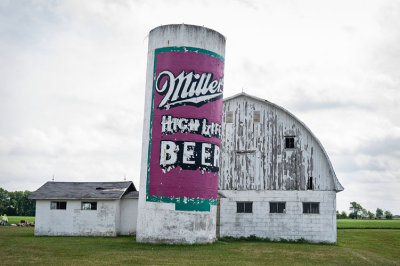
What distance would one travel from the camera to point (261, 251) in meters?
21.5

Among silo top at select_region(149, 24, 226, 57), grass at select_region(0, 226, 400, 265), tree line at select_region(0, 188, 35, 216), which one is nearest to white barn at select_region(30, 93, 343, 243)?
grass at select_region(0, 226, 400, 265)

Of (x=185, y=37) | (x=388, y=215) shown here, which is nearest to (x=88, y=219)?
(x=185, y=37)

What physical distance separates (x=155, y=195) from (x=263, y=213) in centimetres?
826

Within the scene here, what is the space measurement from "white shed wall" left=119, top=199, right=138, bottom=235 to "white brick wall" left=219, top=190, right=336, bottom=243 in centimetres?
630

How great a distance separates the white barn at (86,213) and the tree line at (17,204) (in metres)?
60.6

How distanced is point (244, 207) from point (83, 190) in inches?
467

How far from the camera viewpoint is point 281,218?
28.2m

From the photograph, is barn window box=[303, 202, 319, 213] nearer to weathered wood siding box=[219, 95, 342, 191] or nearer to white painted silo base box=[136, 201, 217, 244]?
weathered wood siding box=[219, 95, 342, 191]

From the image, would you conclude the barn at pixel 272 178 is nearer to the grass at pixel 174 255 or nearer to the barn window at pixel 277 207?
the barn window at pixel 277 207

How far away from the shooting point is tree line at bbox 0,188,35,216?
288 ft

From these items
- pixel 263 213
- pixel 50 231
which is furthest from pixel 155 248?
pixel 50 231

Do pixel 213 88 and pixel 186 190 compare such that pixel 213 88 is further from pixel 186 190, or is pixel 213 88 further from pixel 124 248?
pixel 124 248

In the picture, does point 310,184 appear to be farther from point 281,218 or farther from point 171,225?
point 171,225

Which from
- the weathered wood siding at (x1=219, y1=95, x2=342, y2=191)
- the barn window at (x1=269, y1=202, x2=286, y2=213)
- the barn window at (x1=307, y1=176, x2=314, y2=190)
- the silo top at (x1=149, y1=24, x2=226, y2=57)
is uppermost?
the silo top at (x1=149, y1=24, x2=226, y2=57)
